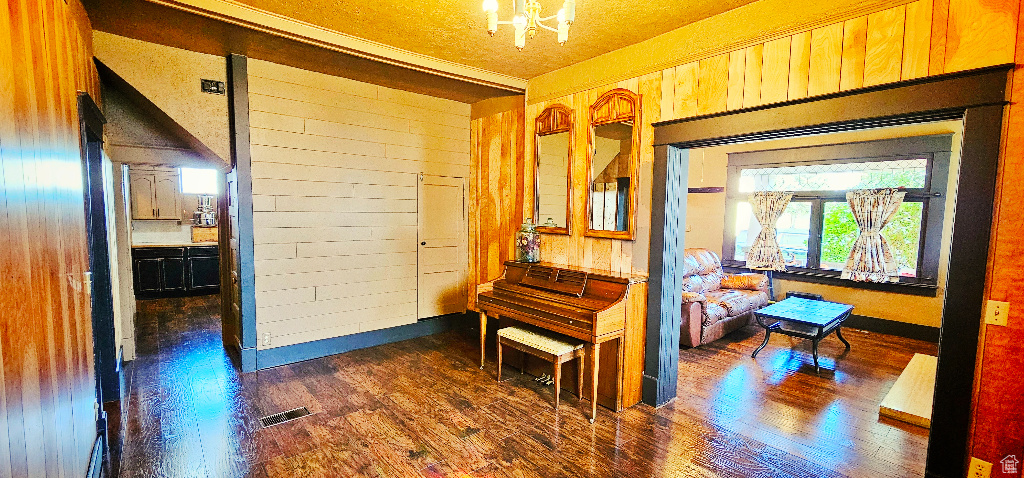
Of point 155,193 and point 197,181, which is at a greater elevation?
point 197,181

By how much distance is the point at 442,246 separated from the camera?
495cm

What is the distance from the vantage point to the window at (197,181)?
6.98 metres

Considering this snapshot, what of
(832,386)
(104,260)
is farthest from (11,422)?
(832,386)

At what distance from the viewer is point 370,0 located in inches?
107

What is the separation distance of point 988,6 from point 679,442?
2672 mm

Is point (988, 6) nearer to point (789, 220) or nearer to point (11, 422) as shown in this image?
point (11, 422)

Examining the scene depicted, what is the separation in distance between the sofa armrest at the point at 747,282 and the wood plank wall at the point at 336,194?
4.12 m

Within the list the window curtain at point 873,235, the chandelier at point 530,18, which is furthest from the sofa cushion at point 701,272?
the chandelier at point 530,18

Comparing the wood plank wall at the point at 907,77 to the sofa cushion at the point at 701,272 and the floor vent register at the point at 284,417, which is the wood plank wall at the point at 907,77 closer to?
the sofa cushion at the point at 701,272

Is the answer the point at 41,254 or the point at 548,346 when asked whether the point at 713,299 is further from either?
the point at 41,254

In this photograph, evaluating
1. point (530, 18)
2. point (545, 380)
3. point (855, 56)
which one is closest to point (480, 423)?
point (545, 380)

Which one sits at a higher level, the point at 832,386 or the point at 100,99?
the point at 100,99

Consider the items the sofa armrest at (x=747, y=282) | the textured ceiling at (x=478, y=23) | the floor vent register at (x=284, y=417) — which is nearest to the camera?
the textured ceiling at (x=478, y=23)

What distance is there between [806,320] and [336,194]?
15.7ft
